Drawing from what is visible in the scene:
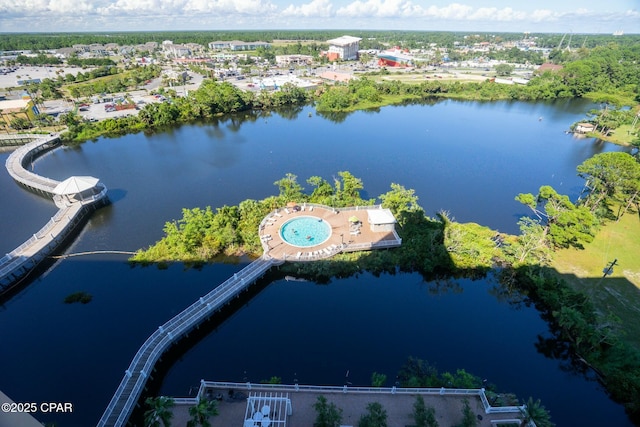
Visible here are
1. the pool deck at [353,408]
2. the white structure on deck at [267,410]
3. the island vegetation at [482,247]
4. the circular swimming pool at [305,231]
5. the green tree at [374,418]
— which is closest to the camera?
the green tree at [374,418]

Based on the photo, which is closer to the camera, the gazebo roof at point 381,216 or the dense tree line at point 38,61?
the gazebo roof at point 381,216

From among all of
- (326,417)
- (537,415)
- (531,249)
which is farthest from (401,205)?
(326,417)

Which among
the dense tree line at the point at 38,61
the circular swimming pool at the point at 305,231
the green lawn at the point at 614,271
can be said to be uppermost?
the dense tree line at the point at 38,61

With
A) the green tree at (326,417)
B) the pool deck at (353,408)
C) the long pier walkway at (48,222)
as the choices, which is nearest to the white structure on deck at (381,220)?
the pool deck at (353,408)

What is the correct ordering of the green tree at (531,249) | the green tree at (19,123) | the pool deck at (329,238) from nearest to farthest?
the green tree at (531,249) < the pool deck at (329,238) < the green tree at (19,123)

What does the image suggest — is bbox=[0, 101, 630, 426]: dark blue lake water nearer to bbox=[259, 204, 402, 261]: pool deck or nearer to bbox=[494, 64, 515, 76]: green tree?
bbox=[259, 204, 402, 261]: pool deck

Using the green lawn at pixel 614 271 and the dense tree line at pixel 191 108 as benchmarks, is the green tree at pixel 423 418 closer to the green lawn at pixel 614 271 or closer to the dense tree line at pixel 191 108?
the green lawn at pixel 614 271
